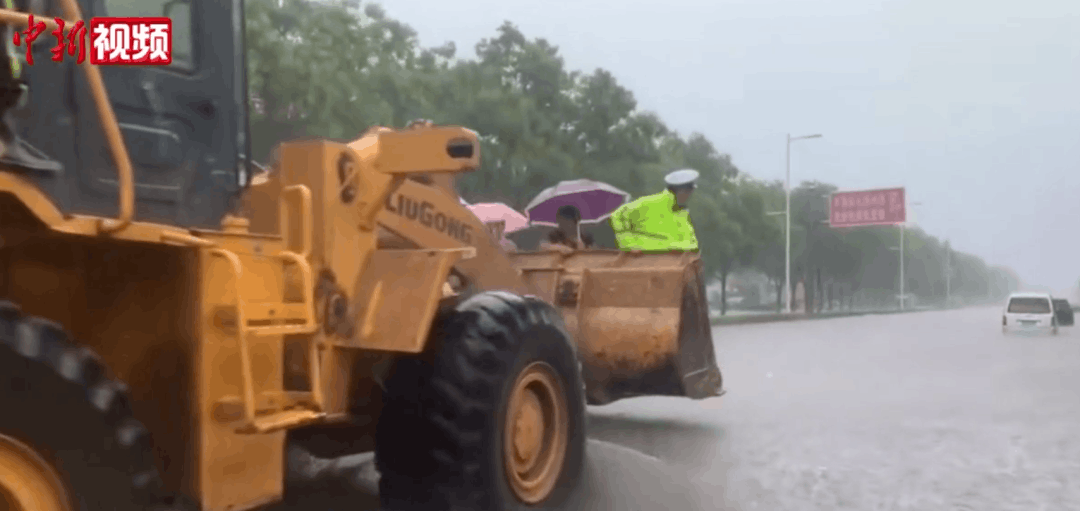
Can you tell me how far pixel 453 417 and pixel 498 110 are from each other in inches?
1231

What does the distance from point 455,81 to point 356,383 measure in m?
31.0

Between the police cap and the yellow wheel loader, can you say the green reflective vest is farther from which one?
the yellow wheel loader

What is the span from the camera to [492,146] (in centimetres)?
3569

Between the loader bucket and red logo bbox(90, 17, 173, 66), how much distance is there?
17.1 ft

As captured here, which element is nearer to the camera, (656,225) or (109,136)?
(109,136)

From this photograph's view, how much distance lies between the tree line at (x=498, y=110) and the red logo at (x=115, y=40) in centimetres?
141

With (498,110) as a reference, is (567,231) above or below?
below

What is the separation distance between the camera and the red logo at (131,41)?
337cm

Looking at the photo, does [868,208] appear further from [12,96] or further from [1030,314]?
[12,96]

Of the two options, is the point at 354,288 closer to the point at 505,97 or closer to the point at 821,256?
the point at 505,97

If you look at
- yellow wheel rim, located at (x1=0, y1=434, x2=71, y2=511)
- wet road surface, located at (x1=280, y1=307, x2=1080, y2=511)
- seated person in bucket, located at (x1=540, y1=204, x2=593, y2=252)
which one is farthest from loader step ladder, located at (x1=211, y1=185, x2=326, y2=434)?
seated person in bucket, located at (x1=540, y1=204, x2=593, y2=252)

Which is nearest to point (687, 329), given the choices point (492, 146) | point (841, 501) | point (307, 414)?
point (841, 501)

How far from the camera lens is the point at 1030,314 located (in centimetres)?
3681

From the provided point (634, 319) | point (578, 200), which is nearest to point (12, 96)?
point (634, 319)
